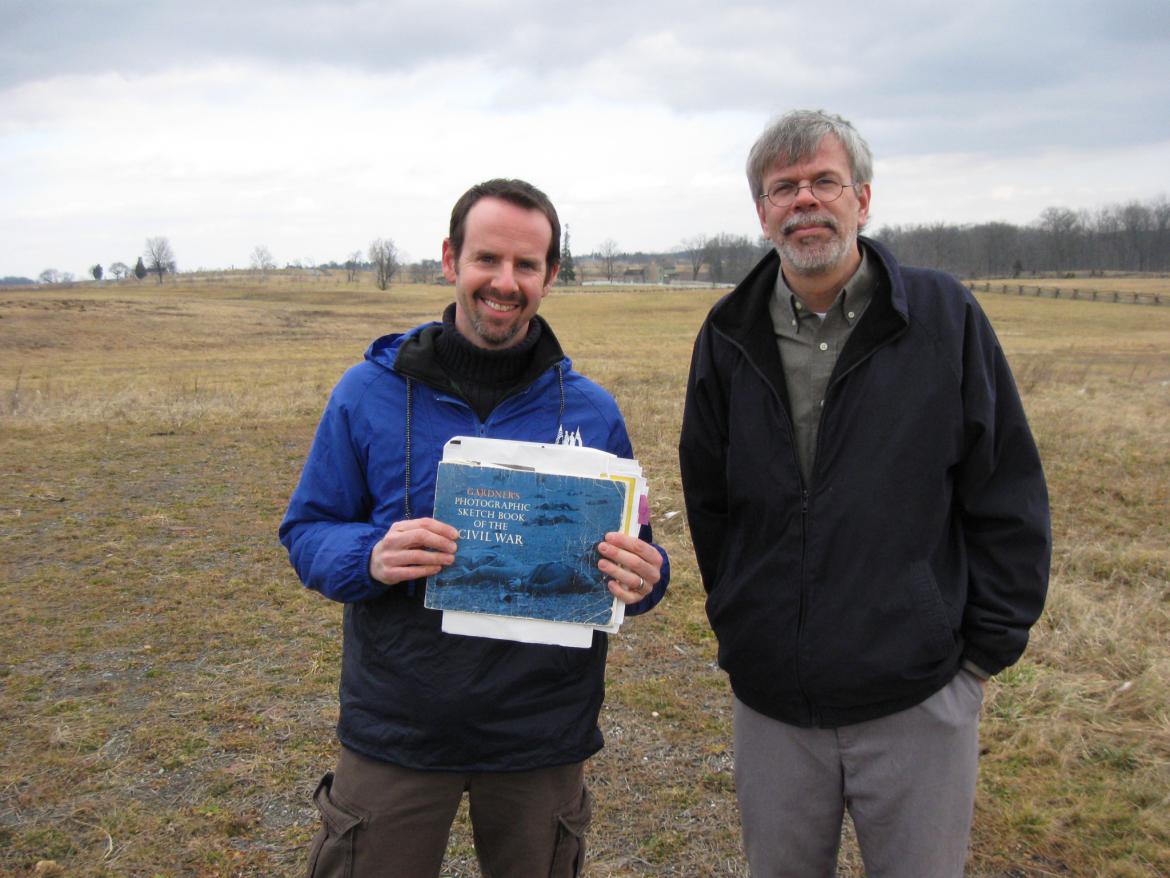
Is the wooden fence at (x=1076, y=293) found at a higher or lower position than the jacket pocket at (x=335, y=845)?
higher

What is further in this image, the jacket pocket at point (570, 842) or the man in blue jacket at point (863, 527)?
the jacket pocket at point (570, 842)

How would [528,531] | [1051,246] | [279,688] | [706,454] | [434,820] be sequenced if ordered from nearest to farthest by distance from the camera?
[528,531] → [434,820] → [706,454] → [279,688] → [1051,246]

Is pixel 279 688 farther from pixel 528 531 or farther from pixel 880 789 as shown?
pixel 880 789

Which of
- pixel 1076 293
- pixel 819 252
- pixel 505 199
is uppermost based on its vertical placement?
pixel 1076 293

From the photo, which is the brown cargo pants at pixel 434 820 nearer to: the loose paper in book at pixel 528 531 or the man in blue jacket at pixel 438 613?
the man in blue jacket at pixel 438 613

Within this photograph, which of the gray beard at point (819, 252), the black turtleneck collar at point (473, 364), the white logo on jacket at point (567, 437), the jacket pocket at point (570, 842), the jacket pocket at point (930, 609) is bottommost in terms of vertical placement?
the jacket pocket at point (570, 842)

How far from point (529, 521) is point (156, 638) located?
4732mm

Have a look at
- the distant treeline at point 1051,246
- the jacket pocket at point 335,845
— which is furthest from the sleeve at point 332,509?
the distant treeline at point 1051,246

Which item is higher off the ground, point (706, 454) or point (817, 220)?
point (817, 220)

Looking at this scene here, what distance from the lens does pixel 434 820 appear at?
2.28 meters

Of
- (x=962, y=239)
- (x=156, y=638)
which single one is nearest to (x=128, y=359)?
(x=156, y=638)

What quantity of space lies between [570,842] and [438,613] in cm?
79

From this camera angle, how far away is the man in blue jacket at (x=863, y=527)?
220 centimetres

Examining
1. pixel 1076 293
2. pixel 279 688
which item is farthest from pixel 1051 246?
pixel 279 688
